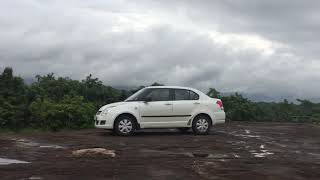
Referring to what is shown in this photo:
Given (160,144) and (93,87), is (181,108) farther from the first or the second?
(93,87)

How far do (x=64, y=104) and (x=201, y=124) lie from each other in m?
6.55

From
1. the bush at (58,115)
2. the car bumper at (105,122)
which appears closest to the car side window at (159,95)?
the car bumper at (105,122)

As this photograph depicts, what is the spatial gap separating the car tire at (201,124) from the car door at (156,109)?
0.92 metres

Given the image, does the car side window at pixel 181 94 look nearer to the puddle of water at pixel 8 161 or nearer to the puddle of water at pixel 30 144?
the puddle of water at pixel 30 144

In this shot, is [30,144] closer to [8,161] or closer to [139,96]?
[8,161]

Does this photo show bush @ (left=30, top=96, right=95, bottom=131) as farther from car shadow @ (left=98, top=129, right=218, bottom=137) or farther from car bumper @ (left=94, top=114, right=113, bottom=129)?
car bumper @ (left=94, top=114, right=113, bottom=129)

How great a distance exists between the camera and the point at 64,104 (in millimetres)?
22281

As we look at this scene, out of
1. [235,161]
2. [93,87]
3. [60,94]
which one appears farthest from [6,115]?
[235,161]

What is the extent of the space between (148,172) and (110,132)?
29.4 ft

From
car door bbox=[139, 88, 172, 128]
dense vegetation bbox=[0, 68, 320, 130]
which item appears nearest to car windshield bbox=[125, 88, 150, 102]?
car door bbox=[139, 88, 172, 128]

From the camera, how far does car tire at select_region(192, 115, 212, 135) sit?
18.1 meters

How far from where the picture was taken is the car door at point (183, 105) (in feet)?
58.6

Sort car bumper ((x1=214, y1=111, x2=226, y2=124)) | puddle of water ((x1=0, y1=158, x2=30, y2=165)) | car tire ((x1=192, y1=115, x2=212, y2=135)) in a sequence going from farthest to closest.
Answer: car bumper ((x1=214, y1=111, x2=226, y2=124)) → car tire ((x1=192, y1=115, x2=212, y2=135)) → puddle of water ((x1=0, y1=158, x2=30, y2=165))

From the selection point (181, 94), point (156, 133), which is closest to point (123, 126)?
point (156, 133)
